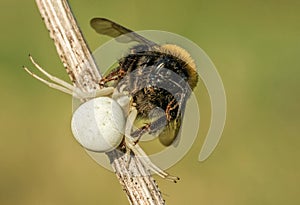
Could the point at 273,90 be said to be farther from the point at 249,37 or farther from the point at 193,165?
the point at 193,165

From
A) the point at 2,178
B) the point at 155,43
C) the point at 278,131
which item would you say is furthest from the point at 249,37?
the point at 155,43

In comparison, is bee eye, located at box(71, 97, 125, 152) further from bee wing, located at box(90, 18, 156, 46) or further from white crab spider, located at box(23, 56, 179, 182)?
bee wing, located at box(90, 18, 156, 46)

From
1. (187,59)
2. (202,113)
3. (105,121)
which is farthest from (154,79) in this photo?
(202,113)

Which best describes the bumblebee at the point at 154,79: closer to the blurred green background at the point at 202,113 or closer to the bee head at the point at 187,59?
the bee head at the point at 187,59

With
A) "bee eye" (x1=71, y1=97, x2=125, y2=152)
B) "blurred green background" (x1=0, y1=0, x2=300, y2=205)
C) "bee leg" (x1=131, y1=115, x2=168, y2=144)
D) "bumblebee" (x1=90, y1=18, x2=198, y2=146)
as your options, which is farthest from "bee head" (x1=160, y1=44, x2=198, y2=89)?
"blurred green background" (x1=0, y1=0, x2=300, y2=205)

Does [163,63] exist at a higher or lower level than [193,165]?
lower
